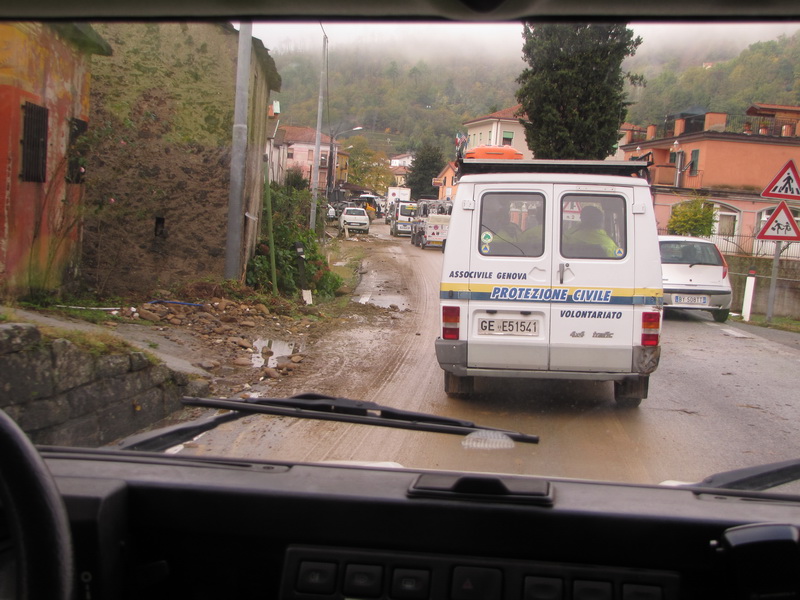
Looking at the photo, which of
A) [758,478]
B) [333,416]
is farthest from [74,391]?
[758,478]

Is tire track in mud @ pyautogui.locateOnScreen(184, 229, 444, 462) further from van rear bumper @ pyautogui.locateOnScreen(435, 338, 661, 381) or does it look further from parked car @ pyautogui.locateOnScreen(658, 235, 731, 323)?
parked car @ pyautogui.locateOnScreen(658, 235, 731, 323)

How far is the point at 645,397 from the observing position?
6.06m

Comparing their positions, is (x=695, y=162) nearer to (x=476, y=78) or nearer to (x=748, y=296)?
(x=476, y=78)

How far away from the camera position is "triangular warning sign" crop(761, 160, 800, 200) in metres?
5.47

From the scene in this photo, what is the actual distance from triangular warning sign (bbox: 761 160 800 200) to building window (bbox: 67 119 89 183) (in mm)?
8262

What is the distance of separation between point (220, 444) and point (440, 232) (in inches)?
1238

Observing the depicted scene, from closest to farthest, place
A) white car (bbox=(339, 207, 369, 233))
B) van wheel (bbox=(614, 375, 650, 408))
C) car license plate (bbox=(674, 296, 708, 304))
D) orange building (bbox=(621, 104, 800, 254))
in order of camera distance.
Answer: orange building (bbox=(621, 104, 800, 254)), van wheel (bbox=(614, 375, 650, 408)), car license plate (bbox=(674, 296, 708, 304)), white car (bbox=(339, 207, 369, 233))

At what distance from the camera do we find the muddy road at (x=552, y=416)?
3.16 metres

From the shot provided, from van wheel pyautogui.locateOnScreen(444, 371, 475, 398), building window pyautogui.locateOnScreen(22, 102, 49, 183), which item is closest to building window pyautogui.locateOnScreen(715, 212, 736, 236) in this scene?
van wheel pyautogui.locateOnScreen(444, 371, 475, 398)

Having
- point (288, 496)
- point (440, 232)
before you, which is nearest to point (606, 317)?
point (288, 496)

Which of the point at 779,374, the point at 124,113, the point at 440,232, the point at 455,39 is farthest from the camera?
the point at 440,232

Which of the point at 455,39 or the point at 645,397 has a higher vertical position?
the point at 455,39

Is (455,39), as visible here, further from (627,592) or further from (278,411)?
(627,592)

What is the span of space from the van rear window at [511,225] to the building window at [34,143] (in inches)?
219
